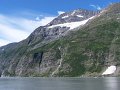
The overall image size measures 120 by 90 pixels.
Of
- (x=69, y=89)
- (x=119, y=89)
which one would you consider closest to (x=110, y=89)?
(x=119, y=89)

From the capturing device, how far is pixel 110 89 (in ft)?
536

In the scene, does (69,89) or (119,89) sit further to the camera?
(69,89)

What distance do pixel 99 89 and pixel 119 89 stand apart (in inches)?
357

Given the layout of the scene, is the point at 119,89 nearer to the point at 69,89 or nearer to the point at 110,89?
the point at 110,89

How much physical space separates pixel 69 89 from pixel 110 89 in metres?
20.7

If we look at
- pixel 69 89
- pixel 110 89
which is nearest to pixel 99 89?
pixel 110 89

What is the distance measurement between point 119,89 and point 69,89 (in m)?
25.4

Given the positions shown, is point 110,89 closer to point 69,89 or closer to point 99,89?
point 99,89

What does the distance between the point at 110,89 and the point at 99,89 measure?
15.9 feet

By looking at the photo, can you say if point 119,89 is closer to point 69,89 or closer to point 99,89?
point 99,89

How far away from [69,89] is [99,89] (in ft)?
54.1

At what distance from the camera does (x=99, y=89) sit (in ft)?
537

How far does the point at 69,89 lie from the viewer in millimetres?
173625

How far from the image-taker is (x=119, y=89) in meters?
160
